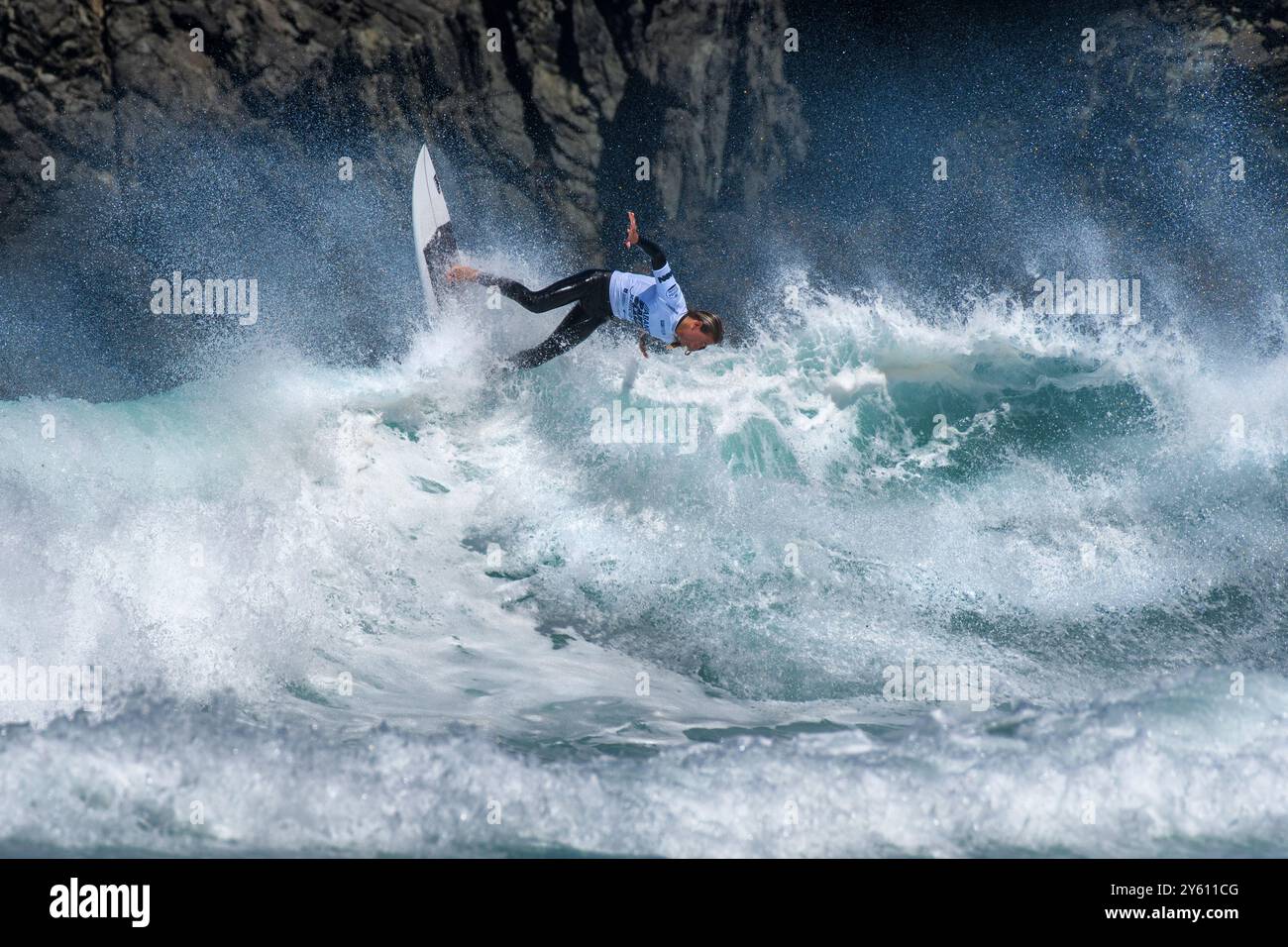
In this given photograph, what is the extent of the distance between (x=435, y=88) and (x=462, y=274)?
4092mm

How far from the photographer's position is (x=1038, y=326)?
843 cm

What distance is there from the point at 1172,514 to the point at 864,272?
6.05 meters

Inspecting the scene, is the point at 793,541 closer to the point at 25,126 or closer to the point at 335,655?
the point at 335,655

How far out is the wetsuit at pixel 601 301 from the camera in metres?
6.61

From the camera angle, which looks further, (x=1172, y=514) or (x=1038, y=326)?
(x=1038, y=326)

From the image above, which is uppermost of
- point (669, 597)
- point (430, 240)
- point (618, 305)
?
point (430, 240)

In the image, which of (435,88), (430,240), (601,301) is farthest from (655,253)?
(435,88)

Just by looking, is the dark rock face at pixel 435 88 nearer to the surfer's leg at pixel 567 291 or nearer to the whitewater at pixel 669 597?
the whitewater at pixel 669 597

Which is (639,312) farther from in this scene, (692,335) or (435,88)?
(435,88)

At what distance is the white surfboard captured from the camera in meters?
8.25

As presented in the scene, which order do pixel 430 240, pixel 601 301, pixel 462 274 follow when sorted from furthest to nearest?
pixel 430 240 < pixel 462 274 < pixel 601 301

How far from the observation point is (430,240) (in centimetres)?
831

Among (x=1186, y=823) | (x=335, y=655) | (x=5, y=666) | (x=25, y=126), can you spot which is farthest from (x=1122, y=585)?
(x=25, y=126)

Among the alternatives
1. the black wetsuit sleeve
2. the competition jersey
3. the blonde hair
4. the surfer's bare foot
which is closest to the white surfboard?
the surfer's bare foot
